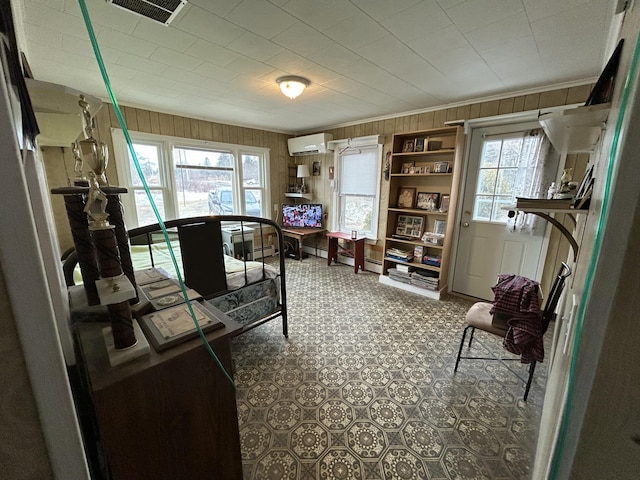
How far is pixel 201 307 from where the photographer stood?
963 millimetres

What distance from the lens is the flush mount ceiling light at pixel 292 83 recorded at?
7.61ft

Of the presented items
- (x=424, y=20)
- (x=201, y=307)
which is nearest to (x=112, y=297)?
(x=201, y=307)

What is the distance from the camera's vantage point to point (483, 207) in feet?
9.83

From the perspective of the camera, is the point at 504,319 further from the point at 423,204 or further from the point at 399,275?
the point at 423,204

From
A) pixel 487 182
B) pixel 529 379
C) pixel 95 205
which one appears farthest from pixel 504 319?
pixel 95 205

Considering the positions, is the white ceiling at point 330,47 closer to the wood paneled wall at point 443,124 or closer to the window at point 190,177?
the wood paneled wall at point 443,124

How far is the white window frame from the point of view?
3855mm

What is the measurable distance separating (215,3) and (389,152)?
9.25 ft

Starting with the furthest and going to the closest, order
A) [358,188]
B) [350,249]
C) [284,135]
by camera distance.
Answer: [284,135], [350,249], [358,188]

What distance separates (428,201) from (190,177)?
3.50m

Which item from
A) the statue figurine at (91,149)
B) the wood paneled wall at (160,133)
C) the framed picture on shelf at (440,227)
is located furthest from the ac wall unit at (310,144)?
the statue figurine at (91,149)

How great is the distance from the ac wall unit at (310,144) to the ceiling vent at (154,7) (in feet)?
9.75

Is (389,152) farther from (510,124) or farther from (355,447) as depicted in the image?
(355,447)

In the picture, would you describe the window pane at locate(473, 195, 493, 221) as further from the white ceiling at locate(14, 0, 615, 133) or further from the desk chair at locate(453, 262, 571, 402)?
the desk chair at locate(453, 262, 571, 402)
